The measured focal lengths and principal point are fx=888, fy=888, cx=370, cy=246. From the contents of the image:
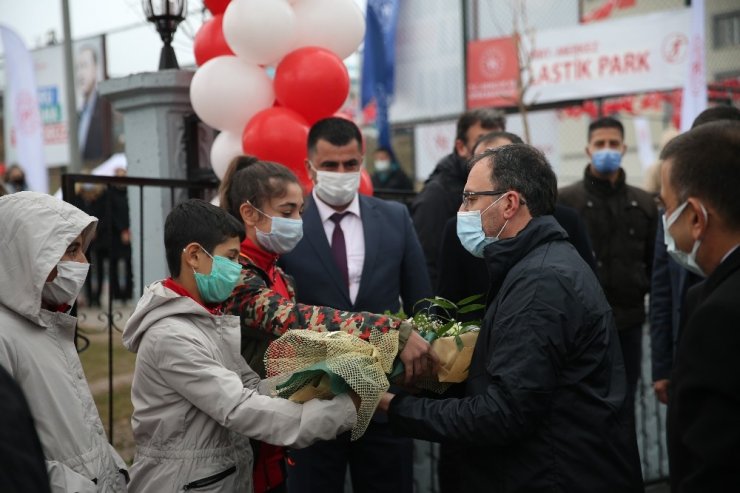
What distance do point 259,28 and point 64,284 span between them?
106 inches

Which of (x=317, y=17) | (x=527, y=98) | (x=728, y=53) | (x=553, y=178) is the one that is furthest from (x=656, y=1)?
(x=553, y=178)

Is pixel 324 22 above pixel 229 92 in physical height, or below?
above

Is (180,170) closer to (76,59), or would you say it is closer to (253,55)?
(253,55)

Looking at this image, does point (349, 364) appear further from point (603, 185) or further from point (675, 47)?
point (675, 47)

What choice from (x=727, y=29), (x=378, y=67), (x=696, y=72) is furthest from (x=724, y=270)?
(x=727, y=29)

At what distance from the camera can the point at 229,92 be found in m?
5.24

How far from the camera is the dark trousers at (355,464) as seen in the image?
3918mm

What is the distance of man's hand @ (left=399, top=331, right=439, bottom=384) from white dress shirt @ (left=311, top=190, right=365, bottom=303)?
1.15m

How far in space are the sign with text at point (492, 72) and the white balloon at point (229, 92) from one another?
20.7ft

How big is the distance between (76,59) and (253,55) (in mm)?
14109

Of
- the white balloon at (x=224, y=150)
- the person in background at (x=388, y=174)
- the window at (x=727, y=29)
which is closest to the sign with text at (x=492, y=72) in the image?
the person in background at (x=388, y=174)

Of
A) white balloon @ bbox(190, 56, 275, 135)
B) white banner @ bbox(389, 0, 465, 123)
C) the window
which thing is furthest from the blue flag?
the window

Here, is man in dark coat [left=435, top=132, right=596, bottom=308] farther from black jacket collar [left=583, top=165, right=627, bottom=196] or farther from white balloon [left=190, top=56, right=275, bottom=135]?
white balloon [left=190, top=56, right=275, bottom=135]

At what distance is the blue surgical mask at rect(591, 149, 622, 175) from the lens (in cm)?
582
